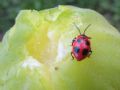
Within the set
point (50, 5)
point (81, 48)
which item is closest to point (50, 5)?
point (50, 5)

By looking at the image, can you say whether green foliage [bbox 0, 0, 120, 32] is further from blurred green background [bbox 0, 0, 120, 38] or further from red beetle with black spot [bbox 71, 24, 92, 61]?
red beetle with black spot [bbox 71, 24, 92, 61]

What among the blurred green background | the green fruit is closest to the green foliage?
the blurred green background

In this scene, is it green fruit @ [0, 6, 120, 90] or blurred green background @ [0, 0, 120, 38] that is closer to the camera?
green fruit @ [0, 6, 120, 90]

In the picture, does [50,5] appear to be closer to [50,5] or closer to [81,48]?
[50,5]

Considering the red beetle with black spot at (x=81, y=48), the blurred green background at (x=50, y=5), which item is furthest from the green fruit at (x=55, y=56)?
the blurred green background at (x=50, y=5)

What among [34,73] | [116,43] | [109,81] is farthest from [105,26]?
[34,73]

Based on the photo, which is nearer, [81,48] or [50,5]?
A: [81,48]

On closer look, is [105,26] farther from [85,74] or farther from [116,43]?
[85,74]
